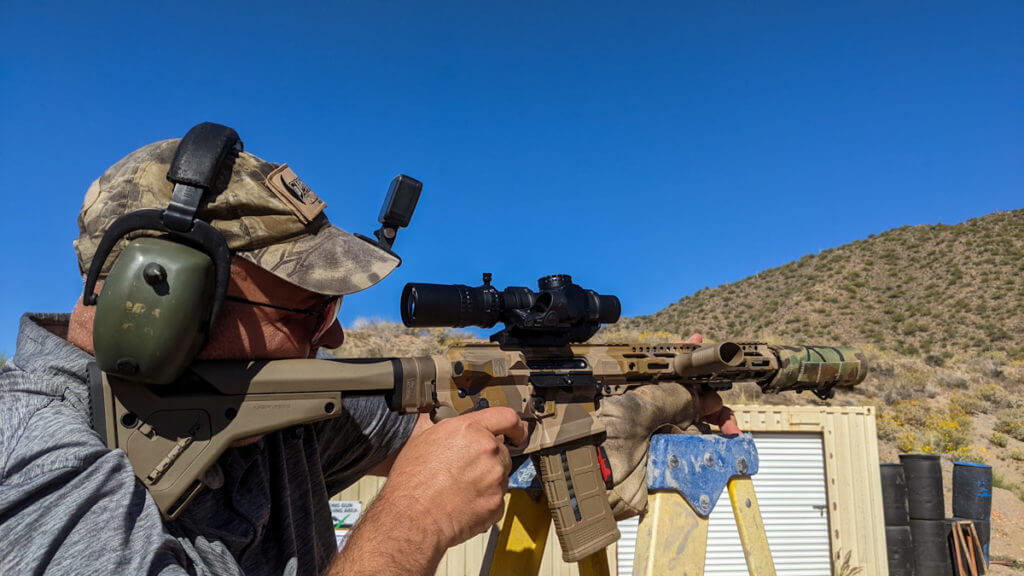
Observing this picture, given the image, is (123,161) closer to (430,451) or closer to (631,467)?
(430,451)

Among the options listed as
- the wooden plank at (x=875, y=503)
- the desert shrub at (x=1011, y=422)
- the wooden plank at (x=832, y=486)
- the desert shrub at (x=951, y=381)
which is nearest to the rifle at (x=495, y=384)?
the wooden plank at (x=832, y=486)

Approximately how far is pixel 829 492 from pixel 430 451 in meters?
8.81

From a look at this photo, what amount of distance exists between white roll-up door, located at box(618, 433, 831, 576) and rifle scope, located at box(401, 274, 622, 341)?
606cm

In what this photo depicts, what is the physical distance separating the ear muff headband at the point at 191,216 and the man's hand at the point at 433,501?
767 mm

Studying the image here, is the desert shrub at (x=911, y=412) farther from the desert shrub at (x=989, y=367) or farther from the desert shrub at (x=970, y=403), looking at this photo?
the desert shrub at (x=989, y=367)

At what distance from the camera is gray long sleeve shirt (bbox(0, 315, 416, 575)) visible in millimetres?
1288

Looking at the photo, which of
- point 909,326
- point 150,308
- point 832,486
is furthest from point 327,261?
point 909,326

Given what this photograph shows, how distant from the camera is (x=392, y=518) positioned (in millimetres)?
1732

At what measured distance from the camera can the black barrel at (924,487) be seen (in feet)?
29.1

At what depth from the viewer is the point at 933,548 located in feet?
28.7

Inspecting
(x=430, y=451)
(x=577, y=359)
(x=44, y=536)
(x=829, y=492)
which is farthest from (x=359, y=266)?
(x=829, y=492)

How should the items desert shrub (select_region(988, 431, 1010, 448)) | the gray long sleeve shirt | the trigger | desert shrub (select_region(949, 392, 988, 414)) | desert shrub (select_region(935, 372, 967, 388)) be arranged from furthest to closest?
desert shrub (select_region(935, 372, 967, 388)) → desert shrub (select_region(949, 392, 988, 414)) → desert shrub (select_region(988, 431, 1010, 448)) → the trigger → the gray long sleeve shirt

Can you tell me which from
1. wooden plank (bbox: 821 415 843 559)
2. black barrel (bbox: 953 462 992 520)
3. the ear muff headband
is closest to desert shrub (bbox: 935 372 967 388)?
black barrel (bbox: 953 462 992 520)

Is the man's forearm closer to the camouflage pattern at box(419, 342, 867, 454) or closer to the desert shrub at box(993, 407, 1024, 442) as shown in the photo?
the camouflage pattern at box(419, 342, 867, 454)
